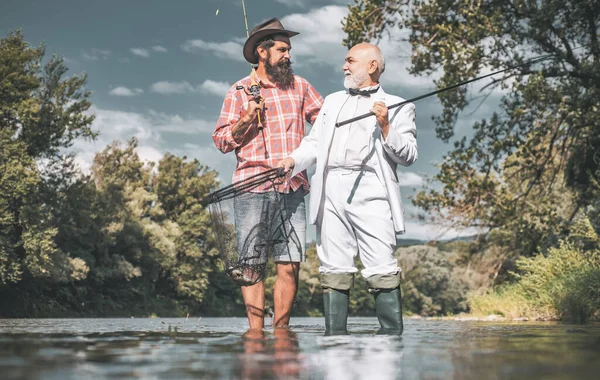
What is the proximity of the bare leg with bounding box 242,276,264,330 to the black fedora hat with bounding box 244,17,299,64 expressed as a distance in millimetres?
2194

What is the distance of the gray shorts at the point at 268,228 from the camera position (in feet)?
23.2

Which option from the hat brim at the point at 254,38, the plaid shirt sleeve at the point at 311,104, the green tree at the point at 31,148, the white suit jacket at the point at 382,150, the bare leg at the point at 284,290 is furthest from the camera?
the green tree at the point at 31,148

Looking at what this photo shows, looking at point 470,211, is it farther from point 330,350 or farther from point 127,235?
point 127,235

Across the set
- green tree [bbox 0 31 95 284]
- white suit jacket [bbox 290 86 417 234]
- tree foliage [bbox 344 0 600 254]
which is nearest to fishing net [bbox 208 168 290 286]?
white suit jacket [bbox 290 86 417 234]

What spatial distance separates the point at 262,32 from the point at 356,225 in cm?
230

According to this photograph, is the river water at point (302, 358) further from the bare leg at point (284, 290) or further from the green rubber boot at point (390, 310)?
the bare leg at point (284, 290)

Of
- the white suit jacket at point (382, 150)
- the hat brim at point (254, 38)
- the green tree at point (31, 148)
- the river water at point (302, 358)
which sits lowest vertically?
the river water at point (302, 358)

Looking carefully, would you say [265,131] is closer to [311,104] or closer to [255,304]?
[311,104]

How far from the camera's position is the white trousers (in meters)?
5.99

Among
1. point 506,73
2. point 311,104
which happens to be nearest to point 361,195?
point 311,104

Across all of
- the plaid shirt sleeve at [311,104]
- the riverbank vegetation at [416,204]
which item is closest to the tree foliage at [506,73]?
Result: the riverbank vegetation at [416,204]

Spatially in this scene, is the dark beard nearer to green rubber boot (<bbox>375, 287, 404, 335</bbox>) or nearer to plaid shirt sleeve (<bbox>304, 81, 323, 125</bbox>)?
plaid shirt sleeve (<bbox>304, 81, 323, 125</bbox>)

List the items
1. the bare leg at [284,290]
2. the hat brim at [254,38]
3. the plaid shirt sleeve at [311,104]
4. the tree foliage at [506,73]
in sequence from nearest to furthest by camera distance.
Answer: the bare leg at [284,290] < the hat brim at [254,38] < the plaid shirt sleeve at [311,104] < the tree foliage at [506,73]

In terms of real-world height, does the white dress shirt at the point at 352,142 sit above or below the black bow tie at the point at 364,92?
below
